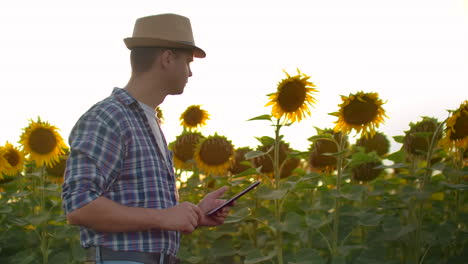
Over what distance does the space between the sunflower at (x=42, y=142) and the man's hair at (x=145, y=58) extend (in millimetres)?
3824

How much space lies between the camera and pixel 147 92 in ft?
10.2

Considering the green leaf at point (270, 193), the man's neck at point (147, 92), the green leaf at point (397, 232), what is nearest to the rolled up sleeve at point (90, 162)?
the man's neck at point (147, 92)

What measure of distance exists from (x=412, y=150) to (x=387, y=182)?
0.39 meters

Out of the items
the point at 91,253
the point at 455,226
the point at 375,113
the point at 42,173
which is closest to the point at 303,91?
the point at 375,113

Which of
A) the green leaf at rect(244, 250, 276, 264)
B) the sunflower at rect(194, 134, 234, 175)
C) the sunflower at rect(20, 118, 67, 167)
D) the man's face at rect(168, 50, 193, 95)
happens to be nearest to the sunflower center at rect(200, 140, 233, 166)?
the sunflower at rect(194, 134, 234, 175)

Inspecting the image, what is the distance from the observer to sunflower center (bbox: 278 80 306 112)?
4898mm

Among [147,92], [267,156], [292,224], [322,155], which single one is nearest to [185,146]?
[267,156]

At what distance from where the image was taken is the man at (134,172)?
2.59 m

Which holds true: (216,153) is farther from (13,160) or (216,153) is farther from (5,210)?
(13,160)

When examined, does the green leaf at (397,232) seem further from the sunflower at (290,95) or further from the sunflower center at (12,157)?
the sunflower center at (12,157)

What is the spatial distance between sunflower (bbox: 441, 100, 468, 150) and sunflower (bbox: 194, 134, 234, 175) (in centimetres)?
207

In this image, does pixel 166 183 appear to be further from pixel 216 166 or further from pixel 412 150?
pixel 412 150

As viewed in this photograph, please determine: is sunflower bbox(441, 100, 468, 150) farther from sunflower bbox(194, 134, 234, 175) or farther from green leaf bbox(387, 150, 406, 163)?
sunflower bbox(194, 134, 234, 175)

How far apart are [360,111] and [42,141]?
3736 mm
